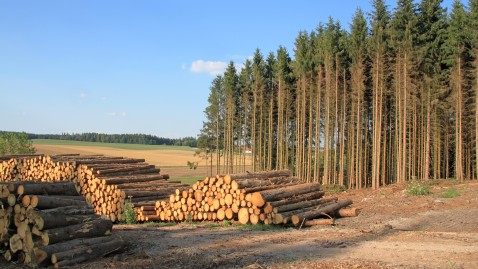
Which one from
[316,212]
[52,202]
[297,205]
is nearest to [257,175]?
[297,205]

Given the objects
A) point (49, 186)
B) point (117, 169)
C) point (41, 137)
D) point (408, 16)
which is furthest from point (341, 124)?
point (41, 137)

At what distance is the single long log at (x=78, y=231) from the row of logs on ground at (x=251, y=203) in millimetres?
4610

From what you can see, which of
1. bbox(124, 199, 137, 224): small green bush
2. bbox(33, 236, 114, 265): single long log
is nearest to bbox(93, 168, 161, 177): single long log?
bbox(124, 199, 137, 224): small green bush

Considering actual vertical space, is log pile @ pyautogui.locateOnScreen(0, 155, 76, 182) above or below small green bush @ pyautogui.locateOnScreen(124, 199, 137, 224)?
above

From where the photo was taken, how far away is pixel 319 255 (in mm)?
7797

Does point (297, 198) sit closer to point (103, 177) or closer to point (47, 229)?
point (47, 229)

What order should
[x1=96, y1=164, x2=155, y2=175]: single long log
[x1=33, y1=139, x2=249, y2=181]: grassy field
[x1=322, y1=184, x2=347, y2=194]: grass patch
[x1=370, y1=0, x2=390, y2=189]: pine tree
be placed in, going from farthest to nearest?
[x1=33, y1=139, x2=249, y2=181]: grassy field
[x1=322, y1=184, x2=347, y2=194]: grass patch
[x1=370, y1=0, x2=390, y2=189]: pine tree
[x1=96, y1=164, x2=155, y2=175]: single long log

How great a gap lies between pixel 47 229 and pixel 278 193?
6933 mm

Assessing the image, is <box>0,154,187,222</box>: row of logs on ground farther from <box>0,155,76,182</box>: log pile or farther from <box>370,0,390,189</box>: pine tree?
<box>370,0,390,189</box>: pine tree

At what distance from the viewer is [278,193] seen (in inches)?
508

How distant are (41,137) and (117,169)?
117m

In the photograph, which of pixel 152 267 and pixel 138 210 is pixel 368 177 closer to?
pixel 138 210

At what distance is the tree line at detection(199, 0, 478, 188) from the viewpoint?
29.5 meters

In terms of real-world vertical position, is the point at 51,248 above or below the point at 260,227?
above
